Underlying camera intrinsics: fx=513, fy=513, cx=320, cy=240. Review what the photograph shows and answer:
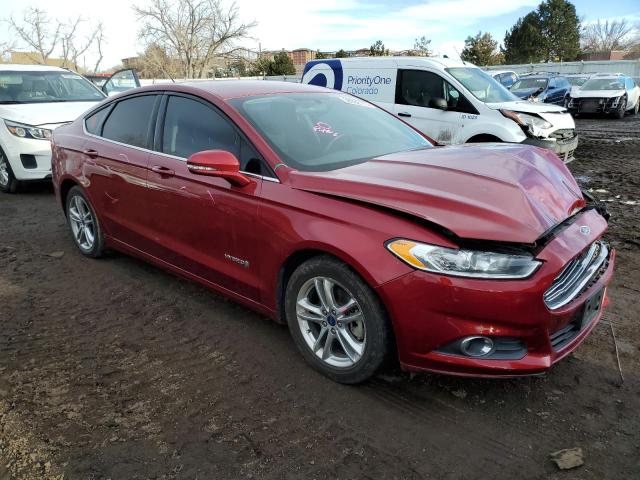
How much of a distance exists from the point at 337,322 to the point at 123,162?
7.70 feet

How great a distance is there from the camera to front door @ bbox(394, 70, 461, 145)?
317 inches

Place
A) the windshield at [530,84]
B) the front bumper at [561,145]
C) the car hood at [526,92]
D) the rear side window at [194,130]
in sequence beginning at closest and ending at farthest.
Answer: the rear side window at [194,130]
the front bumper at [561,145]
the car hood at [526,92]
the windshield at [530,84]

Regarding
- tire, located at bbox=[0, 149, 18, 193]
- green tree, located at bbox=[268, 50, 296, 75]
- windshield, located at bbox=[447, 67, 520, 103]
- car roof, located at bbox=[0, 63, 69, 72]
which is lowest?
tire, located at bbox=[0, 149, 18, 193]

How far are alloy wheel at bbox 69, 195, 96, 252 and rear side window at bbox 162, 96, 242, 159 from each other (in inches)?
59.8

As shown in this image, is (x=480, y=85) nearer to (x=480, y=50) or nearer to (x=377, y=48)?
(x=377, y=48)

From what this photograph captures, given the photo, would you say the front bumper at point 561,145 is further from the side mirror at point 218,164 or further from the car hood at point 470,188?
the side mirror at point 218,164

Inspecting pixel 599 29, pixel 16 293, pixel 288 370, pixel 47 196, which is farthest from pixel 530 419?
pixel 599 29

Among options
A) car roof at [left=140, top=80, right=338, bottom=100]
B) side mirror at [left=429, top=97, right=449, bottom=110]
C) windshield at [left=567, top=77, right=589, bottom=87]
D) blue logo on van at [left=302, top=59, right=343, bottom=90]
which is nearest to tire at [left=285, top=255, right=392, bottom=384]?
car roof at [left=140, top=80, right=338, bottom=100]

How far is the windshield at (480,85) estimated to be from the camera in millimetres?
8102

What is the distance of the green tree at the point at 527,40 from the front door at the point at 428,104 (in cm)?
4488

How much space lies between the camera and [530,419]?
8.46 feet

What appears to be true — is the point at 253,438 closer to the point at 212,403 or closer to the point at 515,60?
the point at 212,403

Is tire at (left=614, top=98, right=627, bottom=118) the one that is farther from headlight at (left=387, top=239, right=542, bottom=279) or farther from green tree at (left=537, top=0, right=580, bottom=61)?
green tree at (left=537, top=0, right=580, bottom=61)

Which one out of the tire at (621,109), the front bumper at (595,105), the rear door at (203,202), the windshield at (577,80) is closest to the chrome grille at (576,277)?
the rear door at (203,202)
